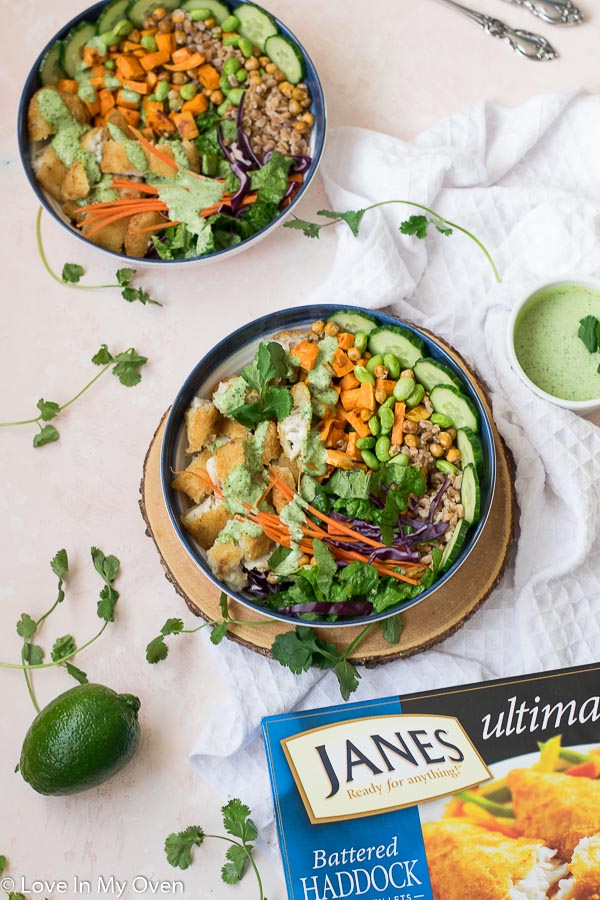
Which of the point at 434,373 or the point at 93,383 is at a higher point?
the point at 434,373

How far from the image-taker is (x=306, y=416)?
2.68 metres

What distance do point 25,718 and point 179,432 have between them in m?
1.12

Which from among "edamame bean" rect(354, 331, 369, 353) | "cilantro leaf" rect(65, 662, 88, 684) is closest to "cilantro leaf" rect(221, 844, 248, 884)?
"cilantro leaf" rect(65, 662, 88, 684)

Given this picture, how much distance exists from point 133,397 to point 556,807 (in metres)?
1.89

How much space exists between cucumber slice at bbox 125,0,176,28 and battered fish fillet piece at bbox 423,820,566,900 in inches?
A: 113

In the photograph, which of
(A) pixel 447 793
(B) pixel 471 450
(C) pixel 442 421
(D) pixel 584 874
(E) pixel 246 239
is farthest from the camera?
(E) pixel 246 239

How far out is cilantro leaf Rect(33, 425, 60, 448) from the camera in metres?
3.13

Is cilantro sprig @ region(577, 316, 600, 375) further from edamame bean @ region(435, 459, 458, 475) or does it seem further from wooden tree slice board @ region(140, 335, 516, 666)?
edamame bean @ region(435, 459, 458, 475)

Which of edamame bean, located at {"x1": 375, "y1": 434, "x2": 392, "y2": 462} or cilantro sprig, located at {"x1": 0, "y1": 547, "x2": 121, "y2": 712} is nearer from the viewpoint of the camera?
edamame bean, located at {"x1": 375, "y1": 434, "x2": 392, "y2": 462}

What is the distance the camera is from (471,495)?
2617 millimetres

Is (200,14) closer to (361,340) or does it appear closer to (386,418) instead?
(361,340)

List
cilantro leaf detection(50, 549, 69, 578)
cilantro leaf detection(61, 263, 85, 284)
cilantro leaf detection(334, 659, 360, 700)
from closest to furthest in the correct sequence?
1. cilantro leaf detection(334, 659, 360, 700)
2. cilantro leaf detection(50, 549, 69, 578)
3. cilantro leaf detection(61, 263, 85, 284)

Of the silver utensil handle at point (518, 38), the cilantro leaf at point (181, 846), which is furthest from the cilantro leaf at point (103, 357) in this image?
the silver utensil handle at point (518, 38)

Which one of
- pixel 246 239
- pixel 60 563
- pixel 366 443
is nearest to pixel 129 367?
pixel 246 239
